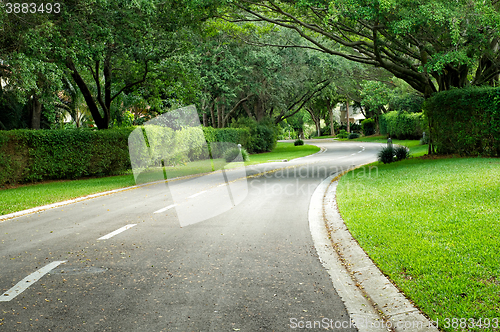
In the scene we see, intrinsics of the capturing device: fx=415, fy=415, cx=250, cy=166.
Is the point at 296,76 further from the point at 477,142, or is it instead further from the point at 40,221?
the point at 40,221

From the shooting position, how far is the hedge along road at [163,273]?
396cm

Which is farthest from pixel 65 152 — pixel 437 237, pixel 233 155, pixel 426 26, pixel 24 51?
pixel 426 26

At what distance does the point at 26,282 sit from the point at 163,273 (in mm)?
1626

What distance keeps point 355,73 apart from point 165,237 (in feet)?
141

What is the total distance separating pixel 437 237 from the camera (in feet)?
20.1

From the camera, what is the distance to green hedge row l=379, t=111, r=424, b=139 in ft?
147

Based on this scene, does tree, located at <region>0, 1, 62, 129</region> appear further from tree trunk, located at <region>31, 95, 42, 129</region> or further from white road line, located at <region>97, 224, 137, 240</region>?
white road line, located at <region>97, 224, 137, 240</region>

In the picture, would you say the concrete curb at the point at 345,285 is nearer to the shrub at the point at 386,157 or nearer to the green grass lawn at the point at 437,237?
the green grass lawn at the point at 437,237

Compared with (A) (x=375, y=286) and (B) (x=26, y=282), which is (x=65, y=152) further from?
(A) (x=375, y=286)

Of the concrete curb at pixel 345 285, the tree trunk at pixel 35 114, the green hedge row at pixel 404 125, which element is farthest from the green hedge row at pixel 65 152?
the green hedge row at pixel 404 125

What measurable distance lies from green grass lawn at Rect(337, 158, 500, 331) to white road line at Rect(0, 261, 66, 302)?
4.21 metres

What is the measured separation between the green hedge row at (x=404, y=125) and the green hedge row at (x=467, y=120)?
74.8ft

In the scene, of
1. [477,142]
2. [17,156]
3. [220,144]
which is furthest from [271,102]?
[17,156]

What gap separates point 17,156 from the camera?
16.9m
